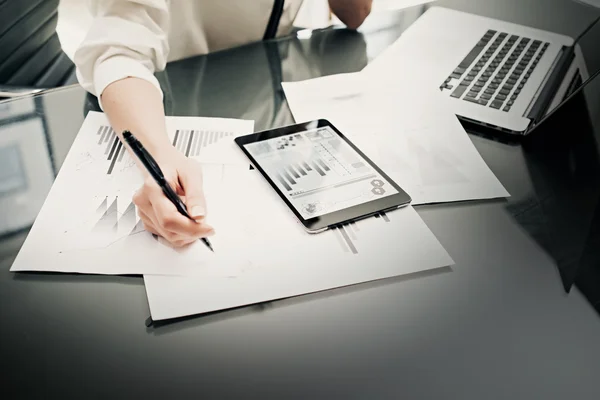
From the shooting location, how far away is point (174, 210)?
1.70 ft

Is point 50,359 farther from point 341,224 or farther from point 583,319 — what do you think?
point 583,319

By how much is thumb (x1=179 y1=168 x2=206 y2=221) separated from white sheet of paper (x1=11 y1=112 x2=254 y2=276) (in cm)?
3

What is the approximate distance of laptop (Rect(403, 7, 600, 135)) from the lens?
744mm

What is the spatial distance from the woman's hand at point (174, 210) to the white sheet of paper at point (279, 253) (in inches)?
1.0

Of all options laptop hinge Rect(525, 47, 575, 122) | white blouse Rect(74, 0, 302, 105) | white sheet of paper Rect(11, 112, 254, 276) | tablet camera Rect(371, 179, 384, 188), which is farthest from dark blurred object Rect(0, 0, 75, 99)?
laptop hinge Rect(525, 47, 575, 122)

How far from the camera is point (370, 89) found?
809mm

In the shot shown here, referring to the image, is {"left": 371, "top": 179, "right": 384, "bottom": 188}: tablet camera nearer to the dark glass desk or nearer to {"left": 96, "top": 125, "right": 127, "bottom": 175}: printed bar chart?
the dark glass desk

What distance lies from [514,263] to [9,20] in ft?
3.08

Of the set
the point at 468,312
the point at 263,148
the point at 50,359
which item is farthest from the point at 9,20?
the point at 468,312

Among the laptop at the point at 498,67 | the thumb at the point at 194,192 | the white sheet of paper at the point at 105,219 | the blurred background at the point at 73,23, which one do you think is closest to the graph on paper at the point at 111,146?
the white sheet of paper at the point at 105,219

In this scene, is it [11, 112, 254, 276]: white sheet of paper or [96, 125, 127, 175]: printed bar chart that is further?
[96, 125, 127, 175]: printed bar chart

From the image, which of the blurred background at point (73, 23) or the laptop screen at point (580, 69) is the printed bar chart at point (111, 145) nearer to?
the blurred background at point (73, 23)

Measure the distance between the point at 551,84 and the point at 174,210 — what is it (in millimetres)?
590

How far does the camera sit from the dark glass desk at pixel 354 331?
1.38 ft
